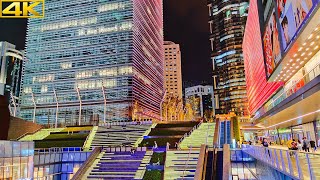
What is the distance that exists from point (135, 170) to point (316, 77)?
22183mm

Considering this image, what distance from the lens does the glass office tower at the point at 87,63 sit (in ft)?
362

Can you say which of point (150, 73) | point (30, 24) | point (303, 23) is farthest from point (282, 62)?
point (30, 24)

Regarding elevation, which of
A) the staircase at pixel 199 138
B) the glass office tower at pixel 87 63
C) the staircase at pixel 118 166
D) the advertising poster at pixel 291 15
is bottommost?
the staircase at pixel 118 166

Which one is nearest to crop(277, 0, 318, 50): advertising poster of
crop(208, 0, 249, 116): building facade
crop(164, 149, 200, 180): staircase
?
crop(164, 149, 200, 180): staircase

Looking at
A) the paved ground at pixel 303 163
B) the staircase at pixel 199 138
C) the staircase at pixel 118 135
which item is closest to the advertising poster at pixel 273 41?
the staircase at pixel 199 138

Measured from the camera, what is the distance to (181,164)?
33.8m

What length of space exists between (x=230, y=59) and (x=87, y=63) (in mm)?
98149

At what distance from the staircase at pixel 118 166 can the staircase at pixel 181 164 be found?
129 inches

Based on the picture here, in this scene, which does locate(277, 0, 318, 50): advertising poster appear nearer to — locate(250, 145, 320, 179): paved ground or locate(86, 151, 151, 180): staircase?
locate(250, 145, 320, 179): paved ground

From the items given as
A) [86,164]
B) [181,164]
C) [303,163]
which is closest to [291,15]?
[181,164]

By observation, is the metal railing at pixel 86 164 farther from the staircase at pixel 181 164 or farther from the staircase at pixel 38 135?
the staircase at pixel 38 135

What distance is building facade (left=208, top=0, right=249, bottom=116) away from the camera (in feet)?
575

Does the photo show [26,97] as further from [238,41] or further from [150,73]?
[238,41]

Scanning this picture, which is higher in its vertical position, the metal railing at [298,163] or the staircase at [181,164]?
the metal railing at [298,163]
